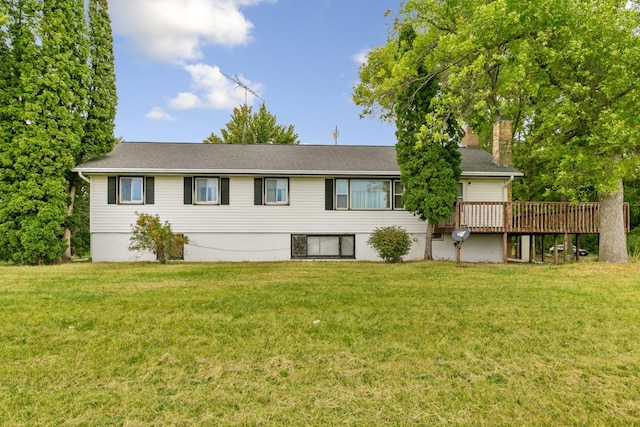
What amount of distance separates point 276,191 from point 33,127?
7751 millimetres

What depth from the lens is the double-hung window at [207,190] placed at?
13656mm

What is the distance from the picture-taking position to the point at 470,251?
14141 millimetres

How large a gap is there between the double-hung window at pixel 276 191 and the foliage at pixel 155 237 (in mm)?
3379

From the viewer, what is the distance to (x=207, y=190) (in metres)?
13.7

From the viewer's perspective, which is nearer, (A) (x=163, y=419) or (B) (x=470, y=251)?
(A) (x=163, y=419)

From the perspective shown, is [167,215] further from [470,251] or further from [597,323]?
[597,323]

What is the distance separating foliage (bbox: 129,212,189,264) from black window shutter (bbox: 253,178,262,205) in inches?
113

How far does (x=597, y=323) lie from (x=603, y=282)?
4.01m

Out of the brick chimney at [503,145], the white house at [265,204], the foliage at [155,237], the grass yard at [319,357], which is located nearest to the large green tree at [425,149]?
the white house at [265,204]

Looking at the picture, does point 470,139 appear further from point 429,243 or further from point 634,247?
point 634,247

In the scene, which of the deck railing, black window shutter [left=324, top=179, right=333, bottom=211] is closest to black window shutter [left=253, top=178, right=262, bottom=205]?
black window shutter [left=324, top=179, right=333, bottom=211]

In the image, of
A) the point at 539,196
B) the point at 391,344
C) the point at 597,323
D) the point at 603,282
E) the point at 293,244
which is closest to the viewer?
the point at 391,344

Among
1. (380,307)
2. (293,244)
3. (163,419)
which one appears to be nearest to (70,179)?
(293,244)

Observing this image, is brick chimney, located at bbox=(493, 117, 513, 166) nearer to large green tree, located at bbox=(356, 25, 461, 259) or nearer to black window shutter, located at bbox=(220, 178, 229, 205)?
large green tree, located at bbox=(356, 25, 461, 259)
